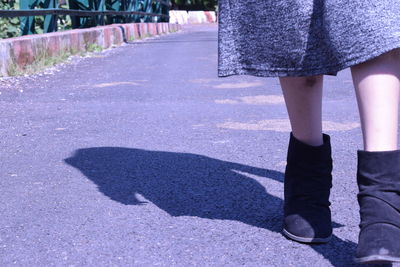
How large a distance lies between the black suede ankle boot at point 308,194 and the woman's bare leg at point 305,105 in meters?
0.03

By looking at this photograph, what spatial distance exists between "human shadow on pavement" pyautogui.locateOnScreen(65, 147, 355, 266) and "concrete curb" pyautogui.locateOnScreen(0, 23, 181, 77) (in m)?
3.40

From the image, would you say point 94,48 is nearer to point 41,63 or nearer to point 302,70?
point 41,63

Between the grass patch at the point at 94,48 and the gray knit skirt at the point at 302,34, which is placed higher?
the gray knit skirt at the point at 302,34

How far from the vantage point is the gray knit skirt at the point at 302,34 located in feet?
5.75

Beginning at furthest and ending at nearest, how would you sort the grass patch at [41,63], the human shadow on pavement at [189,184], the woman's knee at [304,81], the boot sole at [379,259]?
the grass patch at [41,63] → the human shadow on pavement at [189,184] → the woman's knee at [304,81] → the boot sole at [379,259]

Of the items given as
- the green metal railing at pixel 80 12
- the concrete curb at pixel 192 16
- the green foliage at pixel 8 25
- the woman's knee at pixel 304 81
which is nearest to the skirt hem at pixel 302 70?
the woman's knee at pixel 304 81

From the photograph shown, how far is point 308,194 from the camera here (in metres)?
2.17

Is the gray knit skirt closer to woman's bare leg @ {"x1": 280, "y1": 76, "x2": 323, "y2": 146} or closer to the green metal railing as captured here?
woman's bare leg @ {"x1": 280, "y1": 76, "x2": 323, "y2": 146}

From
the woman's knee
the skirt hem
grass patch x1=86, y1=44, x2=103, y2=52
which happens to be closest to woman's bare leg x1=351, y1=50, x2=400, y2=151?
the skirt hem

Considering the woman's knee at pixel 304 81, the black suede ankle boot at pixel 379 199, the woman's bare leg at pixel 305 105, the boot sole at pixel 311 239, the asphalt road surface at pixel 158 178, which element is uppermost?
the woman's knee at pixel 304 81

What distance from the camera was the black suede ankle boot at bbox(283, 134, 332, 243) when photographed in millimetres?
2105

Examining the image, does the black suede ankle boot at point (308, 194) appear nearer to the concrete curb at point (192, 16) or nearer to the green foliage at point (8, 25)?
the green foliage at point (8, 25)

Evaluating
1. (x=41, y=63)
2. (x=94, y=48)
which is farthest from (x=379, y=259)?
(x=94, y=48)

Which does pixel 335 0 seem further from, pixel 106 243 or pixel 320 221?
pixel 106 243
